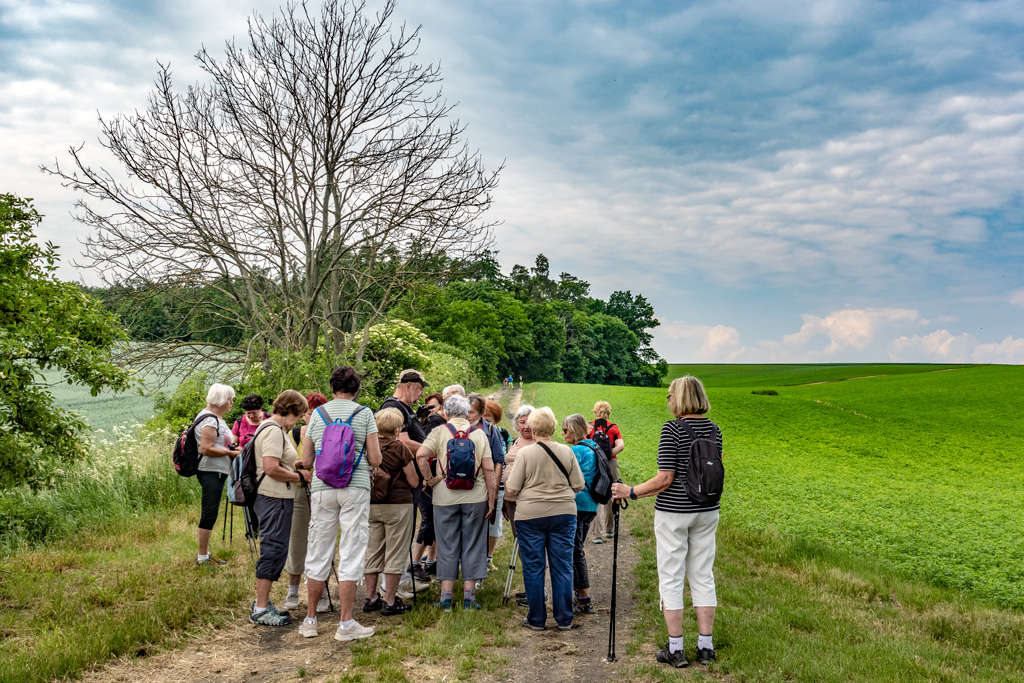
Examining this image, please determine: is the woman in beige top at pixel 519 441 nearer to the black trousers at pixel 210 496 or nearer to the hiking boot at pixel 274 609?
the hiking boot at pixel 274 609

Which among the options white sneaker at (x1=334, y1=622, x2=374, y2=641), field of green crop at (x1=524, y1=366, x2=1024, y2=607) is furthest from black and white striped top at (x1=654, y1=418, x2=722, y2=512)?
field of green crop at (x1=524, y1=366, x2=1024, y2=607)

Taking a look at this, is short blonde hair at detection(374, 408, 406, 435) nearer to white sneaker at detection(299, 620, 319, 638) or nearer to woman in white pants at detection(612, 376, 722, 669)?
white sneaker at detection(299, 620, 319, 638)

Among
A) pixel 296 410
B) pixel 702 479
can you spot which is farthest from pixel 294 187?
pixel 702 479

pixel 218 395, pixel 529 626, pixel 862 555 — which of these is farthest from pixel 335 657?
pixel 862 555

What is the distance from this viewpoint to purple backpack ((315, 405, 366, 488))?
18.5 feet

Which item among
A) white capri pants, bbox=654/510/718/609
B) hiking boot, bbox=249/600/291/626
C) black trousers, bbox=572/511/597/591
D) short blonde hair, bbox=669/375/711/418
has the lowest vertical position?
hiking boot, bbox=249/600/291/626

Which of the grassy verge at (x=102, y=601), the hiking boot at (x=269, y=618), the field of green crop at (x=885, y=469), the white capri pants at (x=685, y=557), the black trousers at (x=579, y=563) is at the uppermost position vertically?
the white capri pants at (x=685, y=557)

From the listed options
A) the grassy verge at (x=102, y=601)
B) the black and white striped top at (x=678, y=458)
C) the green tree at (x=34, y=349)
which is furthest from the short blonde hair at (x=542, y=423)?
the green tree at (x=34, y=349)

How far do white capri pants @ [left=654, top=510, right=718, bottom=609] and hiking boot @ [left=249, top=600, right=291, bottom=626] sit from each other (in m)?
3.53

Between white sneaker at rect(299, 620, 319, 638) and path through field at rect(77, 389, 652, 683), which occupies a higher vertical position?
white sneaker at rect(299, 620, 319, 638)

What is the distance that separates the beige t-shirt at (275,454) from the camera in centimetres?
587

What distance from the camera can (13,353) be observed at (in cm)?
746

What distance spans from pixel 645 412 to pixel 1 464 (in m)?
33.8

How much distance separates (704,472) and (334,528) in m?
3.23
